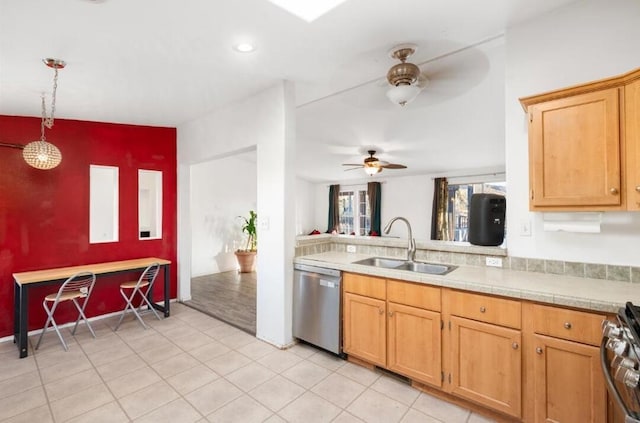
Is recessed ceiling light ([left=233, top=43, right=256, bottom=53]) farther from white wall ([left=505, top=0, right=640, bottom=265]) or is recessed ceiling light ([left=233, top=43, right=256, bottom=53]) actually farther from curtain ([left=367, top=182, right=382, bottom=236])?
curtain ([left=367, top=182, right=382, bottom=236])

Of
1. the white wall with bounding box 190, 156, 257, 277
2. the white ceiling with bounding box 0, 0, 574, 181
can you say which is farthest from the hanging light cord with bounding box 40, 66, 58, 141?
the white wall with bounding box 190, 156, 257, 277

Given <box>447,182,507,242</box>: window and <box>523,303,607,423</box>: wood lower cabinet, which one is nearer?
<box>523,303,607,423</box>: wood lower cabinet

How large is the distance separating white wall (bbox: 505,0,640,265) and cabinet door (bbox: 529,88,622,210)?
0.23 metres

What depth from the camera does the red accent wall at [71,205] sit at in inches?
125

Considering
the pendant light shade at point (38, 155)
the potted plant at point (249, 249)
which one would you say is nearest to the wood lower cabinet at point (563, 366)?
the pendant light shade at point (38, 155)

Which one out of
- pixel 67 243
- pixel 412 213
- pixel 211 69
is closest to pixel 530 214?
pixel 211 69

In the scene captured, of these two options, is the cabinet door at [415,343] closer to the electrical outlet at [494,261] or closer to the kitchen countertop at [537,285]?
the kitchen countertop at [537,285]

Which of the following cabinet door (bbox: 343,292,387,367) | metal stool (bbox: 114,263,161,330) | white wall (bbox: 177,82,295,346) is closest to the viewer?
cabinet door (bbox: 343,292,387,367)

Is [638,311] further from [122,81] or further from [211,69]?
[122,81]

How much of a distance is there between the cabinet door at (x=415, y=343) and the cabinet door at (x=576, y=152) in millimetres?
1054

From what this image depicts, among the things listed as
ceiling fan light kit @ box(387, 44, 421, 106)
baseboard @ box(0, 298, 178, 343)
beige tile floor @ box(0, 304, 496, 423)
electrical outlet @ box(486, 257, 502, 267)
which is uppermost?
ceiling fan light kit @ box(387, 44, 421, 106)

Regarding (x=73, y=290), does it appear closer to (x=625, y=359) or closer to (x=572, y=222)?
(x=625, y=359)

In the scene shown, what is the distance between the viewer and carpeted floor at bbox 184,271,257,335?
372 centimetres

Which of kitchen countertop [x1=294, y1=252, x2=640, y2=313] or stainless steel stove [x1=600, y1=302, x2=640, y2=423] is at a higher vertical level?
kitchen countertop [x1=294, y1=252, x2=640, y2=313]
